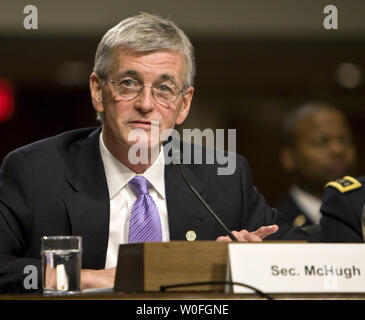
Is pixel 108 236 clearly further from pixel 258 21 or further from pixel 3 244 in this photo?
pixel 258 21

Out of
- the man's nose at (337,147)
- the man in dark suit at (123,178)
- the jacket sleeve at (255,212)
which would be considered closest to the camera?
the man in dark suit at (123,178)

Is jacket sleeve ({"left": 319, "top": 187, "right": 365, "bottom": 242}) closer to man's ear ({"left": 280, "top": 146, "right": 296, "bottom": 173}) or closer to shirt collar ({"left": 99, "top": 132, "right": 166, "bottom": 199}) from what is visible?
shirt collar ({"left": 99, "top": 132, "right": 166, "bottom": 199})

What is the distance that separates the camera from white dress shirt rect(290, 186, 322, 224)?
4.22 metres

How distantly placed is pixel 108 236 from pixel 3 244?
332mm

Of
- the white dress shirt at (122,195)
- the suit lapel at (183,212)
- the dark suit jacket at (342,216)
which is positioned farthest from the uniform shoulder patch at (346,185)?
the white dress shirt at (122,195)

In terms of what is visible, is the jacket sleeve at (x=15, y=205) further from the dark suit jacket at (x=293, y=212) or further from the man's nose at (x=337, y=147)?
the man's nose at (x=337, y=147)

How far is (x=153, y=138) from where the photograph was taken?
2.55 metres

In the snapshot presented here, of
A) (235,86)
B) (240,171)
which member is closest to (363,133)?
(235,86)

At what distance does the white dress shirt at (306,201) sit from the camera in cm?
422

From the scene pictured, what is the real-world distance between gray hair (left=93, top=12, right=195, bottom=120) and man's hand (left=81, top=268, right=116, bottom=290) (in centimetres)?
78

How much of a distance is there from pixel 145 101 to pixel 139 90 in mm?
55

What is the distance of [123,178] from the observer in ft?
8.52

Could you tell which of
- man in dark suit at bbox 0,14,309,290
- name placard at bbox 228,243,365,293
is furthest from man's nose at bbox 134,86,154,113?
name placard at bbox 228,243,365,293

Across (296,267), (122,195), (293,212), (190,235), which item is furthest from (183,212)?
(293,212)
